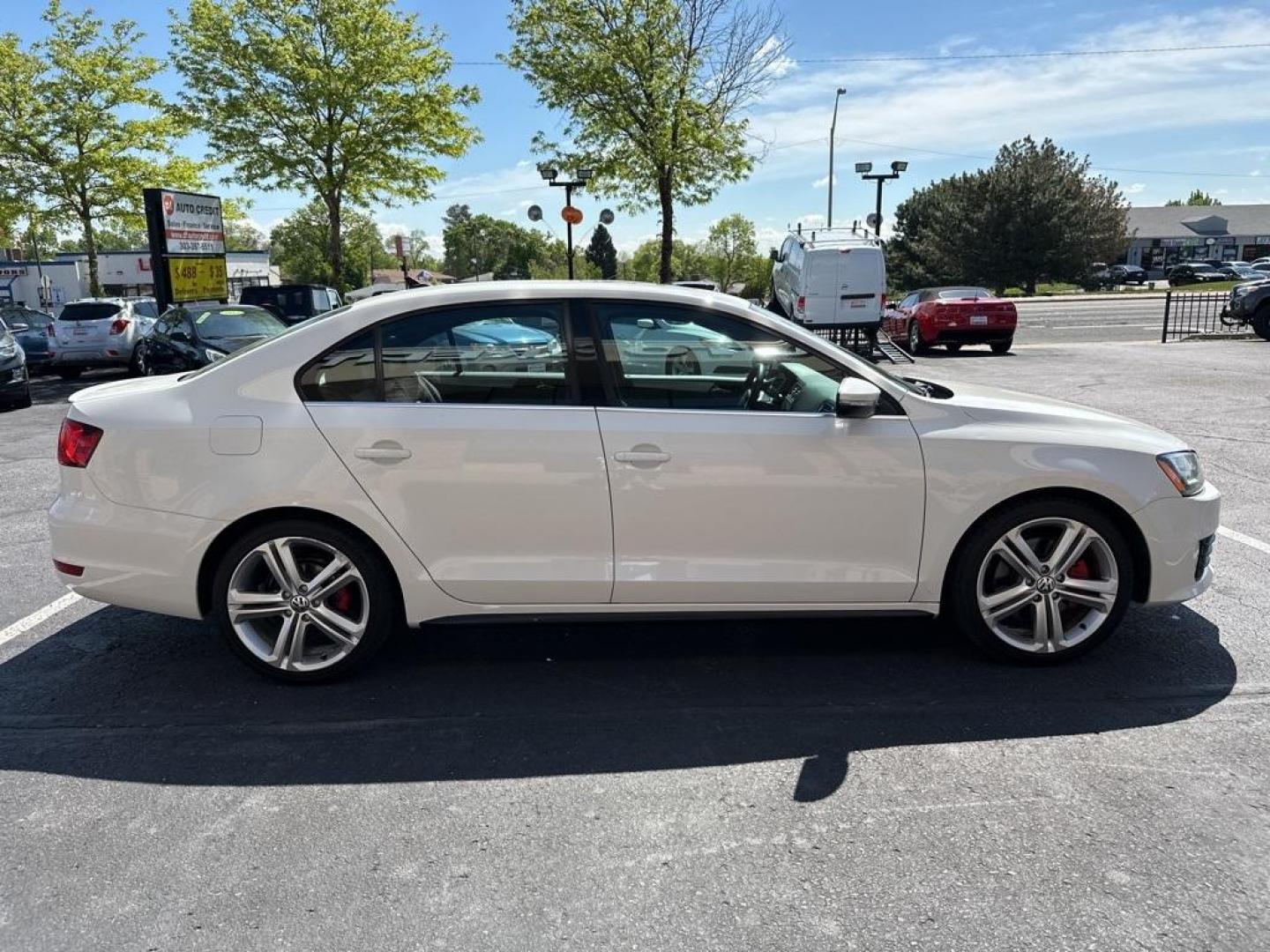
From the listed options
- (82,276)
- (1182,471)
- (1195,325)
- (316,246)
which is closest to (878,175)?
(1195,325)

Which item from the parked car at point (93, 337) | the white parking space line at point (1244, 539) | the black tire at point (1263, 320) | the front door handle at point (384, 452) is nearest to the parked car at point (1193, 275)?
the black tire at point (1263, 320)

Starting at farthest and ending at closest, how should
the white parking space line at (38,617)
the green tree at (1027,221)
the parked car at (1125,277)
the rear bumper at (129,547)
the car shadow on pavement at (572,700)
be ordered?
the parked car at (1125,277), the green tree at (1027,221), the white parking space line at (38,617), the rear bumper at (129,547), the car shadow on pavement at (572,700)

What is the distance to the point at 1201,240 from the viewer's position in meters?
92.6

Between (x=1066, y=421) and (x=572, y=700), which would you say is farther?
(x=1066, y=421)

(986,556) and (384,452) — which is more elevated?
(384,452)

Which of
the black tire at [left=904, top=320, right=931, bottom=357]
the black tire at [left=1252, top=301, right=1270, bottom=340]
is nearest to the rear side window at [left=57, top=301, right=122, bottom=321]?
the black tire at [left=904, top=320, right=931, bottom=357]

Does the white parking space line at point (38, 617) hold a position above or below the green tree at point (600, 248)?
below

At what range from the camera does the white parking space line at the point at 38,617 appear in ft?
14.4

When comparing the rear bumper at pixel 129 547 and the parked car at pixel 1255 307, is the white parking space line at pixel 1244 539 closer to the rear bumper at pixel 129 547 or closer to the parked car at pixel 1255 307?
the rear bumper at pixel 129 547

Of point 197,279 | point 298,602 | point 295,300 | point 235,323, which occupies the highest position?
point 197,279

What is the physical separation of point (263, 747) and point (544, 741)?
1.01 m

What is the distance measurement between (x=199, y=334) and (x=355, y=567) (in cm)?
1180

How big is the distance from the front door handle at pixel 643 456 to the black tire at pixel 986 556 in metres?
1.30

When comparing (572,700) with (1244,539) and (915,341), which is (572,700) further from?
(915,341)
